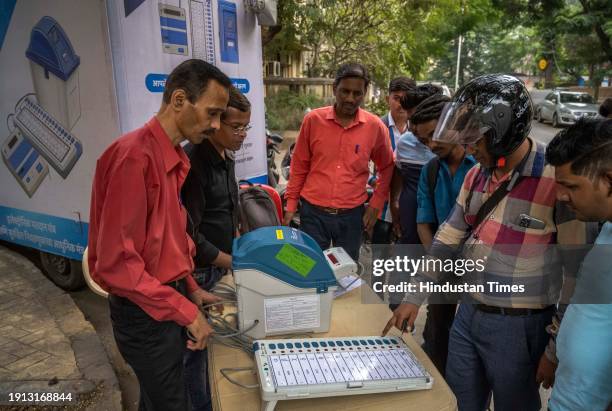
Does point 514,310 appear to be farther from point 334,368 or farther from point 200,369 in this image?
point 200,369

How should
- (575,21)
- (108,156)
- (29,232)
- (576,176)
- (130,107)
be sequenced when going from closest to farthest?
(576,176) < (108,156) < (130,107) < (29,232) < (575,21)

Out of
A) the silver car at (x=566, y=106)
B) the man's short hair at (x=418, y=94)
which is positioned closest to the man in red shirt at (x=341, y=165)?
the man's short hair at (x=418, y=94)

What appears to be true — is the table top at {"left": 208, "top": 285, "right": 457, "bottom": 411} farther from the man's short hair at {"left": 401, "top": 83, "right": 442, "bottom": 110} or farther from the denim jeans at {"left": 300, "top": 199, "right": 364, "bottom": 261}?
the man's short hair at {"left": 401, "top": 83, "right": 442, "bottom": 110}

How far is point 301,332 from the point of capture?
4.93 ft

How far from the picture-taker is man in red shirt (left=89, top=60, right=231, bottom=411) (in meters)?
1.26

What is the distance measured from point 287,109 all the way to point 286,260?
9.47 metres

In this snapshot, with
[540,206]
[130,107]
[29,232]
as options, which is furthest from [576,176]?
[29,232]

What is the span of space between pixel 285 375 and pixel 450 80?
4981 centimetres

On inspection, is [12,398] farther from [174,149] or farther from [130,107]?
[174,149]

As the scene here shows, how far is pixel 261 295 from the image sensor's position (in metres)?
1.41

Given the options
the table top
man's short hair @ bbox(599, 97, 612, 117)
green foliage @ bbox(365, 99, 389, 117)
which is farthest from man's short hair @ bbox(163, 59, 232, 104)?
green foliage @ bbox(365, 99, 389, 117)

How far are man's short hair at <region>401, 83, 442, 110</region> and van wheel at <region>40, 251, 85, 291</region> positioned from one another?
284 centimetres

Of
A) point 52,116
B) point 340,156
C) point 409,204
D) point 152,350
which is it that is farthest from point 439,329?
point 52,116

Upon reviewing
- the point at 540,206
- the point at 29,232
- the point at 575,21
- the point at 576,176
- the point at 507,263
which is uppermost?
the point at 575,21
